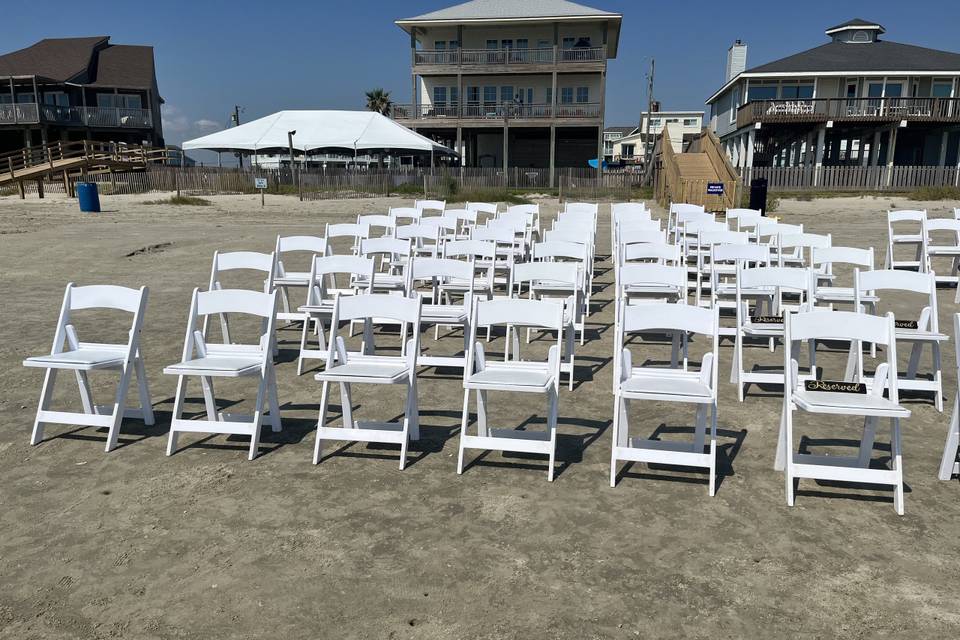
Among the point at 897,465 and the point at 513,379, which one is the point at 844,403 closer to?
the point at 897,465

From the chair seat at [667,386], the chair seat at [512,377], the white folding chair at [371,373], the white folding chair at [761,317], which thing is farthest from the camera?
the white folding chair at [761,317]

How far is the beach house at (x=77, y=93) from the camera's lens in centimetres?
4059

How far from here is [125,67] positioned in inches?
1832

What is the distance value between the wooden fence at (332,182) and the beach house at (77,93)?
29.0 feet

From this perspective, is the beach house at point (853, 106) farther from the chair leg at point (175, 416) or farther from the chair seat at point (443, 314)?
the chair leg at point (175, 416)

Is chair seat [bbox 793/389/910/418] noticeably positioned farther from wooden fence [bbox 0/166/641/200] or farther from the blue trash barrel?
wooden fence [bbox 0/166/641/200]

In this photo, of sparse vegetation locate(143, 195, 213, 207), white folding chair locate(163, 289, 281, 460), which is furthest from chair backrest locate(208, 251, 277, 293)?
sparse vegetation locate(143, 195, 213, 207)

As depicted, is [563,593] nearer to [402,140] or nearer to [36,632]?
[36,632]

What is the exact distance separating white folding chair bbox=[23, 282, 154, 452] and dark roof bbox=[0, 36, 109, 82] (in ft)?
144

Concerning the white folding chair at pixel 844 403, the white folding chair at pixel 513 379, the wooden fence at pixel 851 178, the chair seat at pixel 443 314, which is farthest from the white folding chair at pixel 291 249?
the wooden fence at pixel 851 178

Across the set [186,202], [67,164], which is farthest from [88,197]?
[67,164]

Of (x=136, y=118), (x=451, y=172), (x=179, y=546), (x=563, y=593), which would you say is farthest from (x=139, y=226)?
(x=136, y=118)

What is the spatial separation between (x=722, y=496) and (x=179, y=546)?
118 inches

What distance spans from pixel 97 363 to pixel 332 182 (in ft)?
91.6
